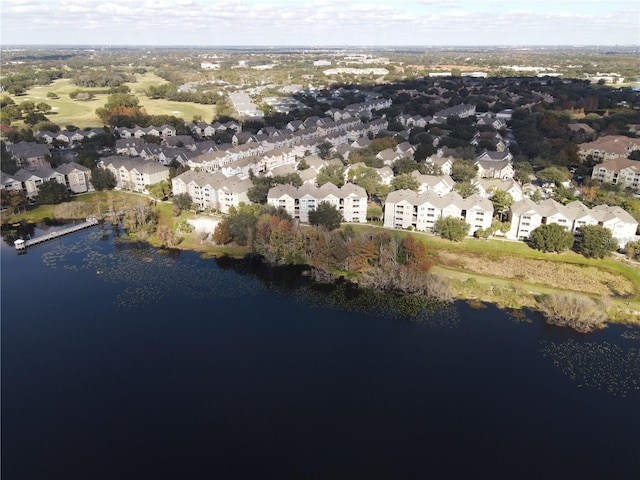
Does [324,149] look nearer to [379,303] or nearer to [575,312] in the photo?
[379,303]

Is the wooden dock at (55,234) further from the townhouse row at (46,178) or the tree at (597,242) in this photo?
the tree at (597,242)

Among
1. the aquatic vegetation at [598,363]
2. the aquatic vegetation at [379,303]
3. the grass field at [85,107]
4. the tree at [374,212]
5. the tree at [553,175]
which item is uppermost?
the grass field at [85,107]

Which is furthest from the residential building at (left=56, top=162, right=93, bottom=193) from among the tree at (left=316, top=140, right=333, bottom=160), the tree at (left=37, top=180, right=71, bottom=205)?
the tree at (left=316, top=140, right=333, bottom=160)

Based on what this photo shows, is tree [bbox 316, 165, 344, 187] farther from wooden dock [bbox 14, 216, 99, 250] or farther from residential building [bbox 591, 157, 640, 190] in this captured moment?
residential building [bbox 591, 157, 640, 190]

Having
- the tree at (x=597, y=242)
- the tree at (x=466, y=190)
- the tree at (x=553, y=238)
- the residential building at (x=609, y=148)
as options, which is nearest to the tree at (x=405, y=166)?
the tree at (x=466, y=190)

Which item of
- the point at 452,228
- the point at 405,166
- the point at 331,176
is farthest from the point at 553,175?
the point at 331,176

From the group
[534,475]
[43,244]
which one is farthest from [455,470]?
[43,244]
